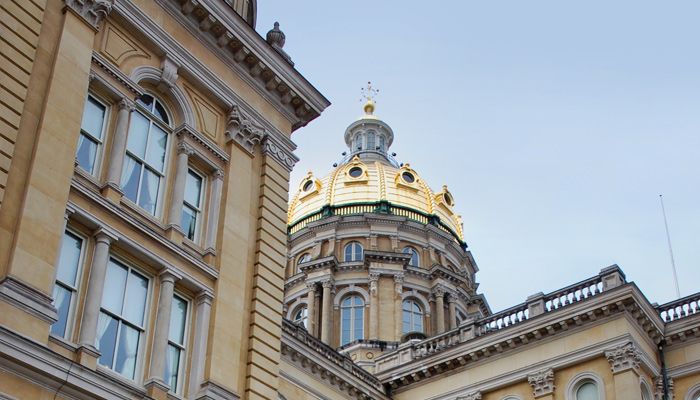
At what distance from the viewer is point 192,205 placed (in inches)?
811

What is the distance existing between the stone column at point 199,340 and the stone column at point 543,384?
17.8 meters

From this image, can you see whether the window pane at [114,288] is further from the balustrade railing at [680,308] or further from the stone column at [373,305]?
the stone column at [373,305]

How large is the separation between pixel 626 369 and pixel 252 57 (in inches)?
672

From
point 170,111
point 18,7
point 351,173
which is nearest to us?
point 18,7

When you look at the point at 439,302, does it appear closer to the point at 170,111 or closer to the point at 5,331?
the point at 170,111

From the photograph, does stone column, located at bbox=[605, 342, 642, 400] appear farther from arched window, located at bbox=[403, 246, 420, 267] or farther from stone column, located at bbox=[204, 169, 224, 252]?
arched window, located at bbox=[403, 246, 420, 267]

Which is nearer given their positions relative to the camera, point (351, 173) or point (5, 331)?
point (5, 331)

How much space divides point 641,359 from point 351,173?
34.3 meters

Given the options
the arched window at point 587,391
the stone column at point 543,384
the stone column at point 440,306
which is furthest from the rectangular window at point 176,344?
the stone column at point 440,306

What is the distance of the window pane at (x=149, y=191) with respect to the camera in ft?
63.3

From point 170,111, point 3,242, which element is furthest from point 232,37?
point 3,242

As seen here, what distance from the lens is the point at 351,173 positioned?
6531cm

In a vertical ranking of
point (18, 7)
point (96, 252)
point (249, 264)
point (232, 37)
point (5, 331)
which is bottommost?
point (5, 331)

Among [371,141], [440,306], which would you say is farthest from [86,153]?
[371,141]
